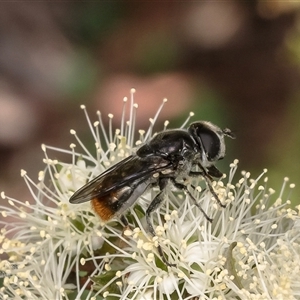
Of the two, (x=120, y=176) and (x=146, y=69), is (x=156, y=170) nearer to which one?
(x=120, y=176)

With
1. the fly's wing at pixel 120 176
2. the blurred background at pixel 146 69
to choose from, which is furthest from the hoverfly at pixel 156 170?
the blurred background at pixel 146 69

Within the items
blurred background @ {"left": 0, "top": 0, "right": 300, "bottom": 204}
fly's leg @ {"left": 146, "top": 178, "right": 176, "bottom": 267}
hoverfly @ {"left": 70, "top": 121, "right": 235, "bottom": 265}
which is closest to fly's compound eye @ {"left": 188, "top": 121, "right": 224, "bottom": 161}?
hoverfly @ {"left": 70, "top": 121, "right": 235, "bottom": 265}

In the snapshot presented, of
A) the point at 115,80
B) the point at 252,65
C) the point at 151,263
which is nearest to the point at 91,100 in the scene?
the point at 115,80

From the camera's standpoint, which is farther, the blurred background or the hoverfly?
the blurred background

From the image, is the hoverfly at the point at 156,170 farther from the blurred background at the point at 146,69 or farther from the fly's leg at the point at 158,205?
the blurred background at the point at 146,69

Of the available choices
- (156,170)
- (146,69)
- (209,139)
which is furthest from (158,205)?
(146,69)

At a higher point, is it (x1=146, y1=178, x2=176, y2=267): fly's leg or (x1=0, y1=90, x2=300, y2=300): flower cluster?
(x1=146, y1=178, x2=176, y2=267): fly's leg

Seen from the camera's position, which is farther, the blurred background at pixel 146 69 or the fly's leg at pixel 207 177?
the blurred background at pixel 146 69

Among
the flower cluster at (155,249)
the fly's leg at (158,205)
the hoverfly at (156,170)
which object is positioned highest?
the hoverfly at (156,170)

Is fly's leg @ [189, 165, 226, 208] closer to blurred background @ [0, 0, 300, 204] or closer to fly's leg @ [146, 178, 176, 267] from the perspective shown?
fly's leg @ [146, 178, 176, 267]
